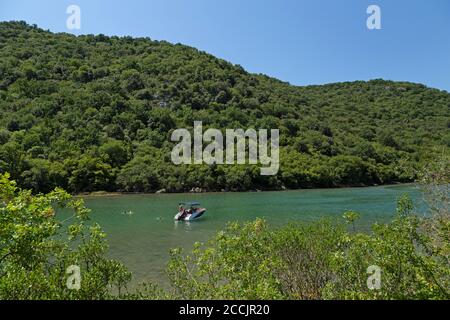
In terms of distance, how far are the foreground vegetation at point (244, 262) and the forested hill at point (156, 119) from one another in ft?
200

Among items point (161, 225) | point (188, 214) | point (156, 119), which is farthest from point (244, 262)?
point (156, 119)

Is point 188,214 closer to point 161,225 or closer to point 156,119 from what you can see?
point 161,225

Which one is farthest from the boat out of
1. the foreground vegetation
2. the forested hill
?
the forested hill

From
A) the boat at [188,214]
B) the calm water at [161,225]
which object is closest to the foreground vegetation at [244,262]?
the calm water at [161,225]

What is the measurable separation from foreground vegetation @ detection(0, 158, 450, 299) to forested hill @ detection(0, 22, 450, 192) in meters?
61.1

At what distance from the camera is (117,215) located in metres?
52.9

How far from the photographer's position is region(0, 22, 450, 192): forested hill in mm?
96562

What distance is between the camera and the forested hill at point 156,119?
317 ft

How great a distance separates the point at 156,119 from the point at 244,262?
122 m

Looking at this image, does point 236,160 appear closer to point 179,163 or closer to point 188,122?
point 179,163

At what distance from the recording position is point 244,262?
980 centimetres

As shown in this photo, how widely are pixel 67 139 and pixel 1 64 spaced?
140 feet

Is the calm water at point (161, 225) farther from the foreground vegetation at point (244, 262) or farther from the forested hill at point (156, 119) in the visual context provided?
the forested hill at point (156, 119)
